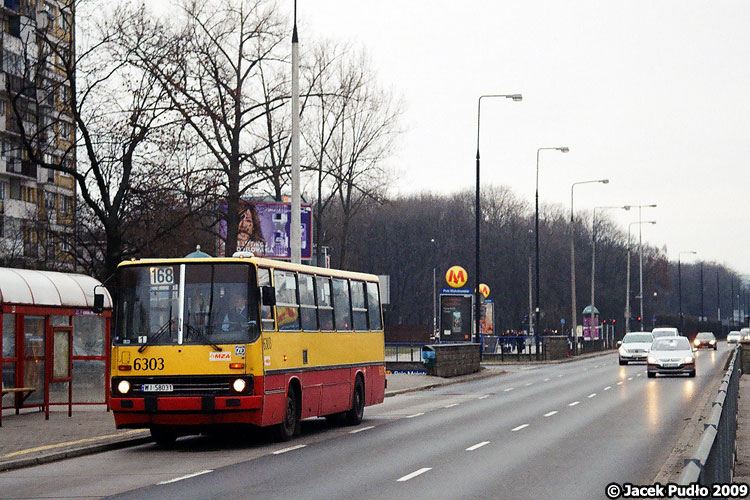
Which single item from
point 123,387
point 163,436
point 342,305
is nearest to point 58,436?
point 163,436

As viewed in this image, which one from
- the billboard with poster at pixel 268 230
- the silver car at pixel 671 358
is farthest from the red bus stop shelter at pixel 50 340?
the silver car at pixel 671 358

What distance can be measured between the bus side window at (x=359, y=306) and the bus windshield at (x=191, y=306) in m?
5.36

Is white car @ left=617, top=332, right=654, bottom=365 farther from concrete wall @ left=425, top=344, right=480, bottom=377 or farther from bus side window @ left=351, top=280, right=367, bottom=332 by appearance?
bus side window @ left=351, top=280, right=367, bottom=332

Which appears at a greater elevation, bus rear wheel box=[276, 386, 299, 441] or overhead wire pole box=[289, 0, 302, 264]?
overhead wire pole box=[289, 0, 302, 264]

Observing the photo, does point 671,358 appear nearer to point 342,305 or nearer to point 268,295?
point 342,305

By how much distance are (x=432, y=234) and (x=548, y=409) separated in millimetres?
105954

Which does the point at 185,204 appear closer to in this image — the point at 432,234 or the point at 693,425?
the point at 693,425

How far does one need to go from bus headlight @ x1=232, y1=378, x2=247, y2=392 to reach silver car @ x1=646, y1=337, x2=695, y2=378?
1097 inches

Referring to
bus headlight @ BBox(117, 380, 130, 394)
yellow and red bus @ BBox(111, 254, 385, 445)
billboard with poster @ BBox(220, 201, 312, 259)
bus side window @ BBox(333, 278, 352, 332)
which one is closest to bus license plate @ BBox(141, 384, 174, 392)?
yellow and red bus @ BBox(111, 254, 385, 445)

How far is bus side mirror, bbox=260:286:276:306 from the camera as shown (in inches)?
730

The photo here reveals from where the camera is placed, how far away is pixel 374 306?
25.7 meters

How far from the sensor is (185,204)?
1316 inches

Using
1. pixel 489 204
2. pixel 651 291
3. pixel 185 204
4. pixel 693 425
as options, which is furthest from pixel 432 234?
pixel 693 425

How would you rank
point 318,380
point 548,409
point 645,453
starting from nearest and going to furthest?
point 645,453 < point 318,380 < point 548,409
